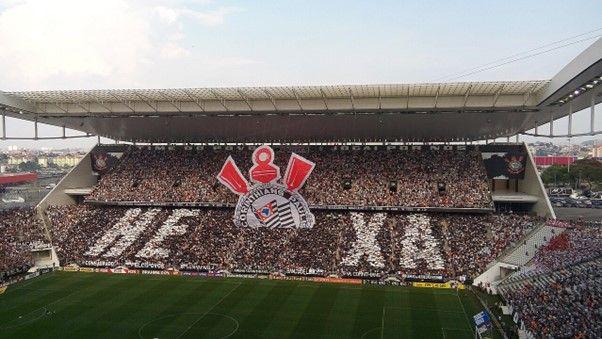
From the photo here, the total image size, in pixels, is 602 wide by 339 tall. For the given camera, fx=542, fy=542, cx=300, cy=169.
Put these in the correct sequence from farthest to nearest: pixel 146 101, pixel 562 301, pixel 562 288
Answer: pixel 146 101, pixel 562 288, pixel 562 301

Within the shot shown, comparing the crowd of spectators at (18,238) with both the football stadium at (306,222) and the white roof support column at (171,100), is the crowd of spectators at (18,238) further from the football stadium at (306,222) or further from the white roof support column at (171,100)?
the white roof support column at (171,100)

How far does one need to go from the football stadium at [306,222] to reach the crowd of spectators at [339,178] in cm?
19

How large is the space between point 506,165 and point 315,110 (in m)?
19.5

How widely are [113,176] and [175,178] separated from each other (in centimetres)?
677

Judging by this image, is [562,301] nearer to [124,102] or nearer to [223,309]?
[223,309]

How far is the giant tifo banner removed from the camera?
1948 inches

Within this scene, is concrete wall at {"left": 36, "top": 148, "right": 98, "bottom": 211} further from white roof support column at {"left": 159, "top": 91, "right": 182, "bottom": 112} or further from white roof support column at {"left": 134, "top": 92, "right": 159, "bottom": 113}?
white roof support column at {"left": 159, "top": 91, "right": 182, "bottom": 112}

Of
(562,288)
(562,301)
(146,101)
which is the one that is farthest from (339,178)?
(562,301)

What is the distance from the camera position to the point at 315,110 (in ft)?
142

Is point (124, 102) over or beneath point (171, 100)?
beneath

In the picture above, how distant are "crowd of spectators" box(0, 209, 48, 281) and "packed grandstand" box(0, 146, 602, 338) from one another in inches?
3.2

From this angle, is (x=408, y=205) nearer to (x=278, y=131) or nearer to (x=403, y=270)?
(x=403, y=270)

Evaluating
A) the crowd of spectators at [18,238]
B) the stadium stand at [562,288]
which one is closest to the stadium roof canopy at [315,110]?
the stadium stand at [562,288]

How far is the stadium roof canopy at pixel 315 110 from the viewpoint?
129 feet
